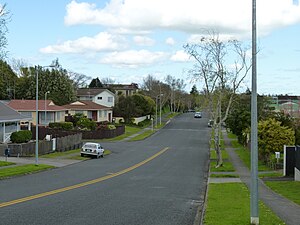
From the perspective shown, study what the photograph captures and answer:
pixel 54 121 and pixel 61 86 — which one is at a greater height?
pixel 61 86

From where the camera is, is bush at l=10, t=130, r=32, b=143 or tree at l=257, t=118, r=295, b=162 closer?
tree at l=257, t=118, r=295, b=162

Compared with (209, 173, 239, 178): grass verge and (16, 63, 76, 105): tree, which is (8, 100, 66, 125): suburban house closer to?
(16, 63, 76, 105): tree

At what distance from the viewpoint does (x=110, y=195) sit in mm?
20625

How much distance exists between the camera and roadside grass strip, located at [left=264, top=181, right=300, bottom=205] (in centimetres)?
2166

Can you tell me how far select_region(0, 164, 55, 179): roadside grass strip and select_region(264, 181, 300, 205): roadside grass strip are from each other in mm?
15129

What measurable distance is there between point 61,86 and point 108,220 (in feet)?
293

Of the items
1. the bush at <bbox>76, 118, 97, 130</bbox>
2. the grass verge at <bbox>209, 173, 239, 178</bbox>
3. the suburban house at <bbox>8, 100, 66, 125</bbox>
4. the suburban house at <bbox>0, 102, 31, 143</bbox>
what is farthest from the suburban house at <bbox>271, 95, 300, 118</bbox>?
the suburban house at <bbox>8, 100, 66, 125</bbox>

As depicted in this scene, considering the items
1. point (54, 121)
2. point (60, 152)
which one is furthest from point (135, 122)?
point (60, 152)

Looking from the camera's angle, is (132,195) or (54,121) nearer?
(132,195)

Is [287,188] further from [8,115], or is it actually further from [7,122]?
[8,115]

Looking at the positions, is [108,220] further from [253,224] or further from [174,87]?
[174,87]

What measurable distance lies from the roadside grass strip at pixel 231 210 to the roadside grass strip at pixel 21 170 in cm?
1295

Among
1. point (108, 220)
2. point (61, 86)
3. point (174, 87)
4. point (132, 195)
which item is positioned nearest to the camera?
point (108, 220)

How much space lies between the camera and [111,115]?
336 feet
